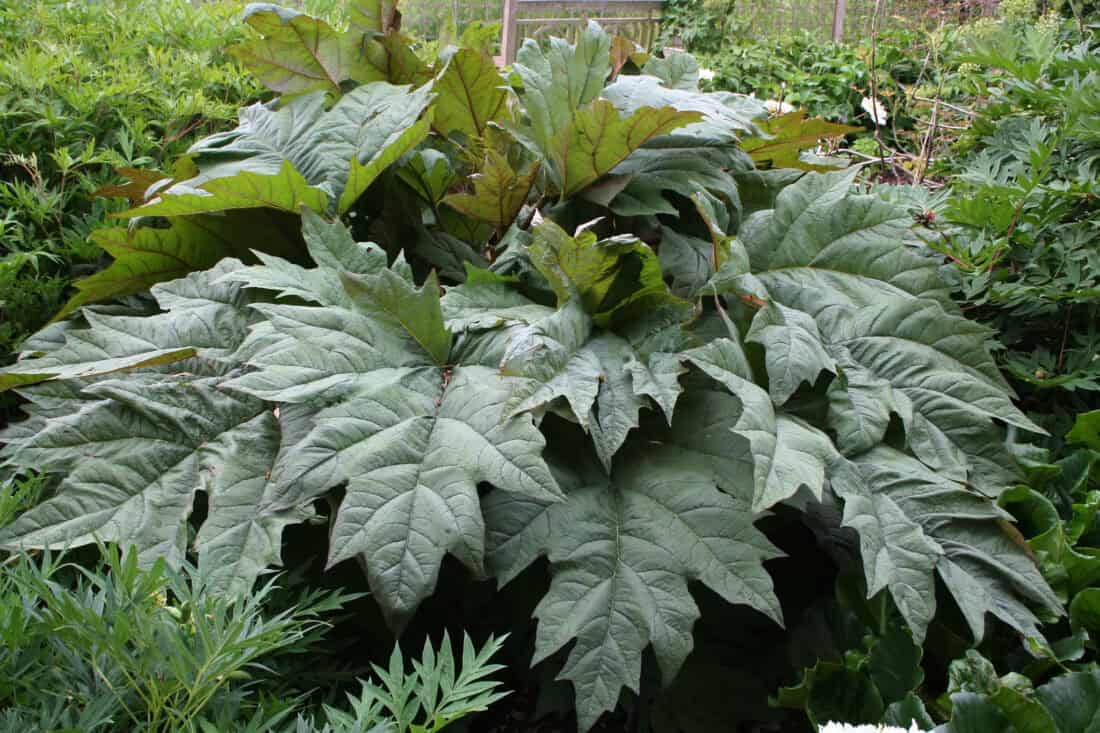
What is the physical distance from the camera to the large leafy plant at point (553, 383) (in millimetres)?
1263

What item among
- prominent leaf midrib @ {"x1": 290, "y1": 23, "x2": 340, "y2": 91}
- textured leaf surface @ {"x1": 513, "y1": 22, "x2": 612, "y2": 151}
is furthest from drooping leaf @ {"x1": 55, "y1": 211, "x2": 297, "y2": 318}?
textured leaf surface @ {"x1": 513, "y1": 22, "x2": 612, "y2": 151}

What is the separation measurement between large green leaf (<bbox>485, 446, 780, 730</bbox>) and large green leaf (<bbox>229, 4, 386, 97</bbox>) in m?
1.14

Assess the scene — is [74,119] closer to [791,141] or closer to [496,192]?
[496,192]

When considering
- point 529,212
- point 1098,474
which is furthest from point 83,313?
point 1098,474

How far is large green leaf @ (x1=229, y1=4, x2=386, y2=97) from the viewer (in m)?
1.94

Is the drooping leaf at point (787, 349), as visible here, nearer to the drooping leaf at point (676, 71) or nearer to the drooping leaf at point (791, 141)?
the drooping leaf at point (791, 141)

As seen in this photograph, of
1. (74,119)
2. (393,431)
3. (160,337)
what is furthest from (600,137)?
(74,119)

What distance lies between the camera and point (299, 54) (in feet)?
6.60

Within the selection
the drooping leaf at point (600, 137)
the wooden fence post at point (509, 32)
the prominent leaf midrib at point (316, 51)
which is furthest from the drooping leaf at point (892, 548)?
the wooden fence post at point (509, 32)

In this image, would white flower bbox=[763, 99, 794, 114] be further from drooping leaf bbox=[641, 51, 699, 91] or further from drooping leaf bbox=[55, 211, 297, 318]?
drooping leaf bbox=[55, 211, 297, 318]

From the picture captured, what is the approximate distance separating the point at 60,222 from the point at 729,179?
4.33 feet

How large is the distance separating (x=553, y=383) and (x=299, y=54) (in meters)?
1.11

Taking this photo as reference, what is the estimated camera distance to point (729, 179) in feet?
5.85

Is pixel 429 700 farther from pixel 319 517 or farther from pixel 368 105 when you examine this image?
pixel 368 105
